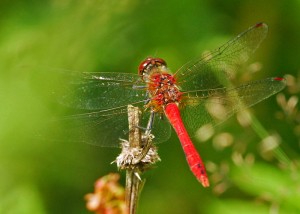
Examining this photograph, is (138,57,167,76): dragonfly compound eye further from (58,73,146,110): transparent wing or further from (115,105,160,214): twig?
(115,105,160,214): twig

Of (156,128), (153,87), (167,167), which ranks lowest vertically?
(156,128)

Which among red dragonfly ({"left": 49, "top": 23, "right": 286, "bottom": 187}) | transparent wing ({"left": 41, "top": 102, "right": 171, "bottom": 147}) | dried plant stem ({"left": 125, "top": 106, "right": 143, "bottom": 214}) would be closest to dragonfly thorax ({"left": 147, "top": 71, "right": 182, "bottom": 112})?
red dragonfly ({"left": 49, "top": 23, "right": 286, "bottom": 187})

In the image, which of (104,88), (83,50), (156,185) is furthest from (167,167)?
(104,88)

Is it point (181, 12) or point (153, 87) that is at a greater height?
point (181, 12)

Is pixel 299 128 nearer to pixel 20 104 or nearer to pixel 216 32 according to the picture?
pixel 216 32

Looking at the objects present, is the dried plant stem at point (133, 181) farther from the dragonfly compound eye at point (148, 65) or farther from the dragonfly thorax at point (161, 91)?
the dragonfly compound eye at point (148, 65)

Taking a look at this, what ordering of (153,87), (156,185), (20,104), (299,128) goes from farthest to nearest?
(156,185) → (20,104) → (299,128) → (153,87)

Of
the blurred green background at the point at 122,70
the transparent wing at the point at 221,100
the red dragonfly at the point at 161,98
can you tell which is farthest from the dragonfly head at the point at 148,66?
the blurred green background at the point at 122,70
